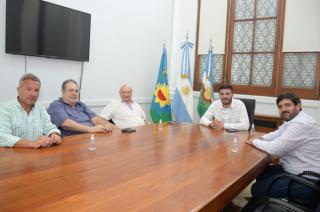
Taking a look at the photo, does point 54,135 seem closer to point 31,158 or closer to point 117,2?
point 31,158

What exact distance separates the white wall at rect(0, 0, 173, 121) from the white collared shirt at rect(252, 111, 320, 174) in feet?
8.68

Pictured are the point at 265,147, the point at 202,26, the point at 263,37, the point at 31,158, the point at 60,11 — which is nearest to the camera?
the point at 31,158

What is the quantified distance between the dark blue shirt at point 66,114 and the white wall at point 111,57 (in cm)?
73

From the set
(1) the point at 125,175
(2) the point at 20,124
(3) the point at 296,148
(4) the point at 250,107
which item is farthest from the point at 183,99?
(1) the point at 125,175

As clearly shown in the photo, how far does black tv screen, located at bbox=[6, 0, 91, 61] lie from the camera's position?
2.93 meters

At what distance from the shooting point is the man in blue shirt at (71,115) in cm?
253

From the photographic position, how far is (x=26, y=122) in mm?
2012

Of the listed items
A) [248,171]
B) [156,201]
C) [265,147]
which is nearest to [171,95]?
[265,147]

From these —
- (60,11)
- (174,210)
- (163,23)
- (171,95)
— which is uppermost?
(163,23)

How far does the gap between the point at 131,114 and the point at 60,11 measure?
4.95 ft

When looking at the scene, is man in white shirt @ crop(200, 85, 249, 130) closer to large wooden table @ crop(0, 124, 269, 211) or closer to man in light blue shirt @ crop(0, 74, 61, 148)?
large wooden table @ crop(0, 124, 269, 211)

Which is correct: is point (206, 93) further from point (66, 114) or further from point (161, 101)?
point (66, 114)

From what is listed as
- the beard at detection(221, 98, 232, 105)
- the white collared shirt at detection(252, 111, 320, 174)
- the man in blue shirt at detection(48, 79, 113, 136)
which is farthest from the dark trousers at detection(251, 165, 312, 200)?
the man in blue shirt at detection(48, 79, 113, 136)

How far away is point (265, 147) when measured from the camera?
6.78ft
